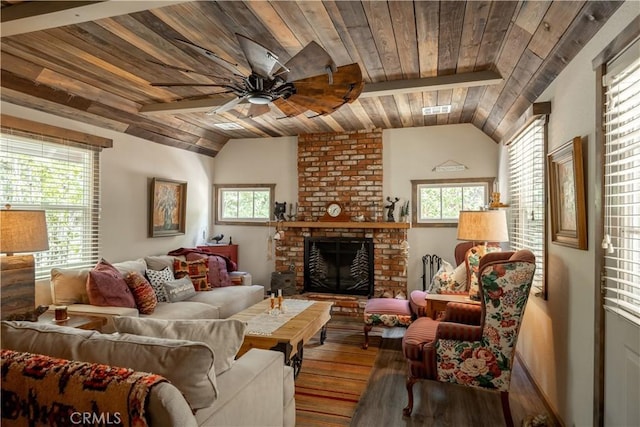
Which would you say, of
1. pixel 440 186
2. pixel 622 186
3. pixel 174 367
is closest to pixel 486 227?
pixel 622 186

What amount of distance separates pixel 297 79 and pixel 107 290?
8.49 ft

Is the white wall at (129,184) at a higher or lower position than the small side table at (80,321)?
higher

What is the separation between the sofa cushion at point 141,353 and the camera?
1.31 m

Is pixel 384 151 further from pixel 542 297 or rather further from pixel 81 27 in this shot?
pixel 81 27

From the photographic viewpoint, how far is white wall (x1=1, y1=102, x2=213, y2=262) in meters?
4.23

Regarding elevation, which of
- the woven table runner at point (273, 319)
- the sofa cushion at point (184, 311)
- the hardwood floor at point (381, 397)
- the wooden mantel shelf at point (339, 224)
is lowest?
the hardwood floor at point (381, 397)

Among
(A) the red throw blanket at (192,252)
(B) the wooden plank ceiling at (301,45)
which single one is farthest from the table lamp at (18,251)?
(A) the red throw blanket at (192,252)

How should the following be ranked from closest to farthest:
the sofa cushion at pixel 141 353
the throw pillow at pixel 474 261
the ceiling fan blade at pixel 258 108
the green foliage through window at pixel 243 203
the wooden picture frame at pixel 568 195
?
1. the sofa cushion at pixel 141 353
2. the wooden picture frame at pixel 568 195
3. the ceiling fan blade at pixel 258 108
4. the throw pillow at pixel 474 261
5. the green foliage through window at pixel 243 203

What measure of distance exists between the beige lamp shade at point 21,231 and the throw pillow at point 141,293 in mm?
1008

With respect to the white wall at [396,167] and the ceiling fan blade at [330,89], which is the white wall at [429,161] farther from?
the ceiling fan blade at [330,89]

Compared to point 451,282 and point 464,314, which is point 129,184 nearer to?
point 451,282

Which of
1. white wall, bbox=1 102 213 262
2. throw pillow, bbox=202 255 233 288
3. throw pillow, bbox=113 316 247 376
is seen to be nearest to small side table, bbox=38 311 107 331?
white wall, bbox=1 102 213 262

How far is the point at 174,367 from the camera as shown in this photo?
4.33 feet

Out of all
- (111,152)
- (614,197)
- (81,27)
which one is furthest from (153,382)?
(111,152)
